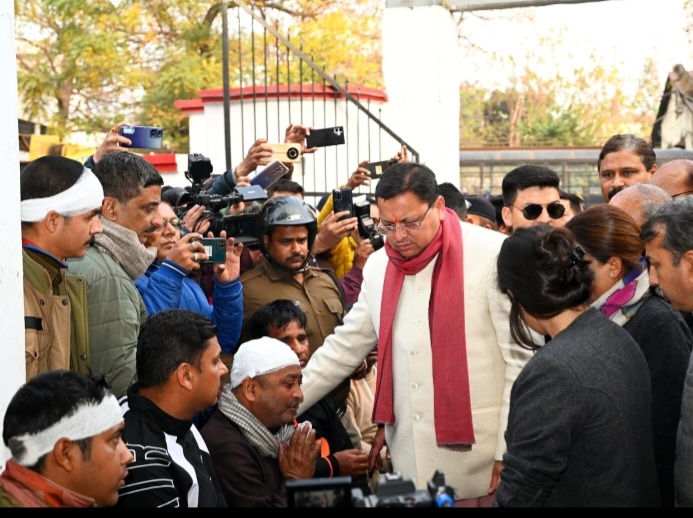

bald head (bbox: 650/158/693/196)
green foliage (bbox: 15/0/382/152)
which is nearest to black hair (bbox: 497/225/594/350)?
bald head (bbox: 650/158/693/196)

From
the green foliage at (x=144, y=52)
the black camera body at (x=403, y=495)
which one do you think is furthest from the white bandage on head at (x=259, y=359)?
the green foliage at (x=144, y=52)

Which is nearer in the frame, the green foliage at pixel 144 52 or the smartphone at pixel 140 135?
the smartphone at pixel 140 135

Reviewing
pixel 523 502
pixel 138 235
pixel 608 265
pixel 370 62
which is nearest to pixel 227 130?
pixel 138 235

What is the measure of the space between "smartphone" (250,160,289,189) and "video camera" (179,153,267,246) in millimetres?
432

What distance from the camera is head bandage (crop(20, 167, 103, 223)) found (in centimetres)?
344

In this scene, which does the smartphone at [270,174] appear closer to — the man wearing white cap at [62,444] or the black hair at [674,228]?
the black hair at [674,228]

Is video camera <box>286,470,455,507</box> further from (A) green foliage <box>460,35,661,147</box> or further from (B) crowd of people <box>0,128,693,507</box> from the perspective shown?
(A) green foliage <box>460,35,661,147</box>

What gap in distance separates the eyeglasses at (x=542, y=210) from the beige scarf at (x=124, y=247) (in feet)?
6.46

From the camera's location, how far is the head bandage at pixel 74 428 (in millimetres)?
2619

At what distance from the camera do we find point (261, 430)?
386cm

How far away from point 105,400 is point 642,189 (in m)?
2.34

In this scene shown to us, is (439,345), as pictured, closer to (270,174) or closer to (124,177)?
(124,177)

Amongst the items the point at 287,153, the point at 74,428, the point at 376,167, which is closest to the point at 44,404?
the point at 74,428

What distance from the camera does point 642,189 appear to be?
13.1 feet
